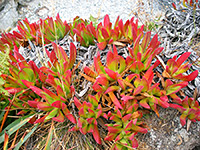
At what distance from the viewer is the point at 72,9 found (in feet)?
14.9

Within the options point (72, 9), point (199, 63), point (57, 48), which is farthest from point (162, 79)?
point (72, 9)

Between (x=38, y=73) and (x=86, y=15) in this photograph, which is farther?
(x=86, y=15)

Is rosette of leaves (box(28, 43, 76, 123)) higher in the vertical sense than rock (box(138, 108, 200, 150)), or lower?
higher

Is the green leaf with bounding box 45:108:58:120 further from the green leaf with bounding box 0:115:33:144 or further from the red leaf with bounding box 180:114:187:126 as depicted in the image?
the red leaf with bounding box 180:114:187:126

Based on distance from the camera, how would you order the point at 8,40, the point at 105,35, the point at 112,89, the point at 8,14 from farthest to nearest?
the point at 8,14
the point at 8,40
the point at 105,35
the point at 112,89

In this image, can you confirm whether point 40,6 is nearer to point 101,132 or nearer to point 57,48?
point 57,48

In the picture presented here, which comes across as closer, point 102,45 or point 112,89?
point 112,89

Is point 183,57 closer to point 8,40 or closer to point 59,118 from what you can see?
point 59,118

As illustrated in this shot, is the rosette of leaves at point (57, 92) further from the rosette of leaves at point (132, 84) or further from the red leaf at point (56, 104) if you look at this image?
the rosette of leaves at point (132, 84)

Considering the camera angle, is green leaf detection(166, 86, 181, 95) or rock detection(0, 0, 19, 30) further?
rock detection(0, 0, 19, 30)

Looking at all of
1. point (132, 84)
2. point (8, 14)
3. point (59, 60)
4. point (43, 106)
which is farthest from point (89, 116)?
point (8, 14)

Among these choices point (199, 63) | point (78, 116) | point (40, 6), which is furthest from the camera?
point (40, 6)

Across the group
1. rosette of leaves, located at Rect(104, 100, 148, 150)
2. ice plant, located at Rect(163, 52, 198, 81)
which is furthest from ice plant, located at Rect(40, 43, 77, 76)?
ice plant, located at Rect(163, 52, 198, 81)

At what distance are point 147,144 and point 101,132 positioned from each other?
0.49 meters
